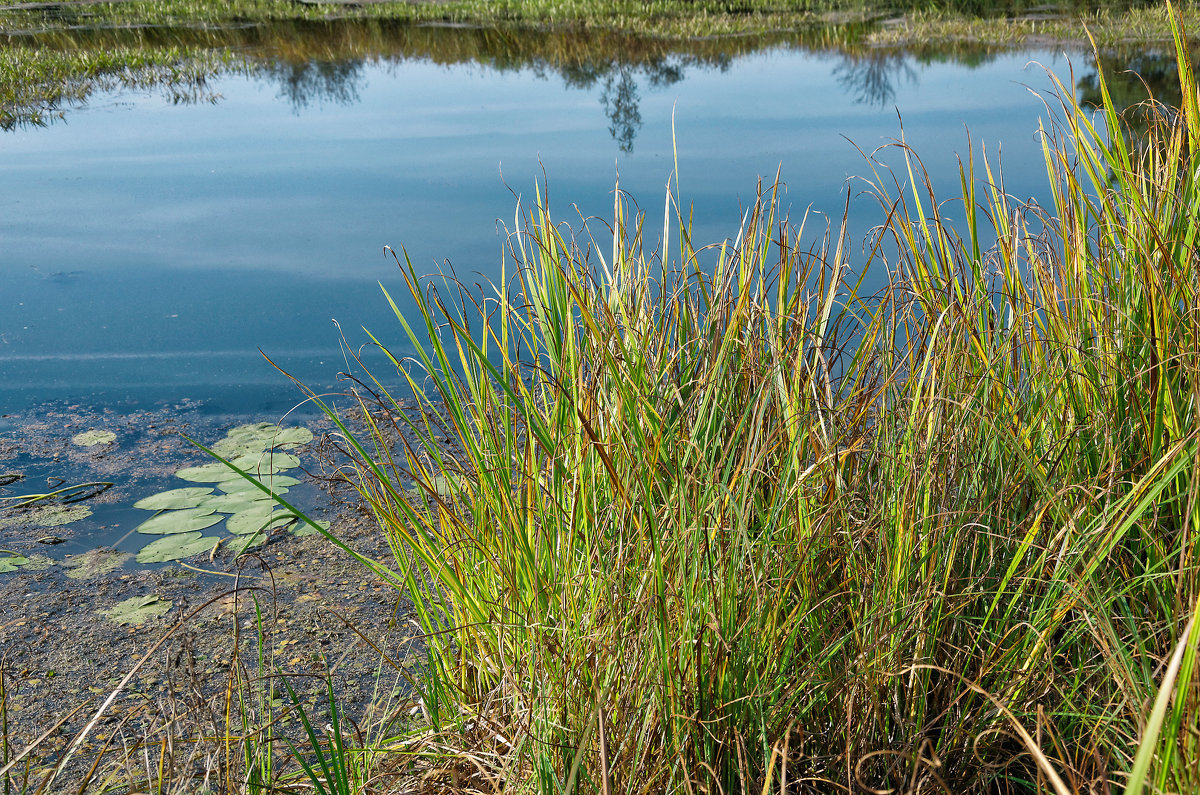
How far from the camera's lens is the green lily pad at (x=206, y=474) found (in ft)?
9.30

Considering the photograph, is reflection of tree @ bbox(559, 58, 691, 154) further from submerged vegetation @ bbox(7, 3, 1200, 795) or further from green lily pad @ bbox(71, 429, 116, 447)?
submerged vegetation @ bbox(7, 3, 1200, 795)

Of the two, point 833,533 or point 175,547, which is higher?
point 833,533

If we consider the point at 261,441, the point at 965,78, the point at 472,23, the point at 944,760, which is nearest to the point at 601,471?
the point at 944,760

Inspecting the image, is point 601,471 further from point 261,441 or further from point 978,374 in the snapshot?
point 261,441

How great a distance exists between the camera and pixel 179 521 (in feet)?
8.54

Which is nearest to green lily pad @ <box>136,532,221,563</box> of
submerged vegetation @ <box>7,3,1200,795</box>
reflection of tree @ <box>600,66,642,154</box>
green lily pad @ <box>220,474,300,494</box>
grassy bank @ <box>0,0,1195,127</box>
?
green lily pad @ <box>220,474,300,494</box>

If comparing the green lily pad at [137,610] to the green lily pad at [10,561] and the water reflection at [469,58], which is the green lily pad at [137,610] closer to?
the green lily pad at [10,561]

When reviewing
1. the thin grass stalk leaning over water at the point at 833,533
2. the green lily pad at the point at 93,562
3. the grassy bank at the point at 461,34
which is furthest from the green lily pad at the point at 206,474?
the grassy bank at the point at 461,34

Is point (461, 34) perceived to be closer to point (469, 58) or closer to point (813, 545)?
point (469, 58)

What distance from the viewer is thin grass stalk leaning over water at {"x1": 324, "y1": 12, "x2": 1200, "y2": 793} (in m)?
1.11

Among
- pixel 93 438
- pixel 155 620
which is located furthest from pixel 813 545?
pixel 93 438

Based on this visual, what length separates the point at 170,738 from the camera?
0.98m

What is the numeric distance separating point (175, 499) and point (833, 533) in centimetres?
219

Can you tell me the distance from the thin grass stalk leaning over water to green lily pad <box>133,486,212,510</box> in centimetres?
149
